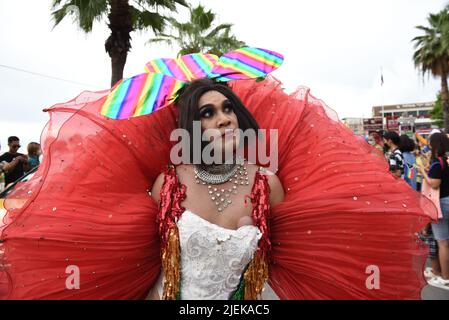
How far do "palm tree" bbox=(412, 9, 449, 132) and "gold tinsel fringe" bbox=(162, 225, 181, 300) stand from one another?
23664 mm

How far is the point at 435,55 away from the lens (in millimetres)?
22875

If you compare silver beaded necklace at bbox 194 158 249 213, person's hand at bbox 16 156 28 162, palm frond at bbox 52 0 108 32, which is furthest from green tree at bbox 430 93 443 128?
silver beaded necklace at bbox 194 158 249 213

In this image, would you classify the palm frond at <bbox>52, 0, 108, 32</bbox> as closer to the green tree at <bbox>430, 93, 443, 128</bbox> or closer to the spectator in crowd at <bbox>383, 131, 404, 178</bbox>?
the spectator in crowd at <bbox>383, 131, 404, 178</bbox>

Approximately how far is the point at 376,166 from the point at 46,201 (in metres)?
1.30

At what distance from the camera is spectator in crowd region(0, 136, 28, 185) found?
656 cm

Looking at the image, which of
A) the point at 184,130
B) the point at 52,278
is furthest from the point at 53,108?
the point at 52,278

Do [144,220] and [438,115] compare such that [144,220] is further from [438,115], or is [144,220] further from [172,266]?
[438,115]

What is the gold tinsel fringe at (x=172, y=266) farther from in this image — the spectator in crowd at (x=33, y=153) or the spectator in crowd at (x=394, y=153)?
the spectator in crowd at (x=33, y=153)

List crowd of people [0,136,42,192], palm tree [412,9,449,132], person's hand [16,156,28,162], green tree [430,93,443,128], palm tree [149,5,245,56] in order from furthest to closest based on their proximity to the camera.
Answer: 1. green tree [430,93,443,128]
2. palm tree [412,9,449,132]
3. palm tree [149,5,245,56]
4. person's hand [16,156,28,162]
5. crowd of people [0,136,42,192]

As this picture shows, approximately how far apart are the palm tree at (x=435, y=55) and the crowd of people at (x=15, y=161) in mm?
21203

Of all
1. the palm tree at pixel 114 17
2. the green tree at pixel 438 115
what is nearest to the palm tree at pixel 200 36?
the palm tree at pixel 114 17

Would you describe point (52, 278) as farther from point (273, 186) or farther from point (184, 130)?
point (273, 186)

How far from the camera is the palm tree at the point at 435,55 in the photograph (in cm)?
2245

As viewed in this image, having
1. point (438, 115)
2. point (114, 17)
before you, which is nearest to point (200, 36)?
point (114, 17)
